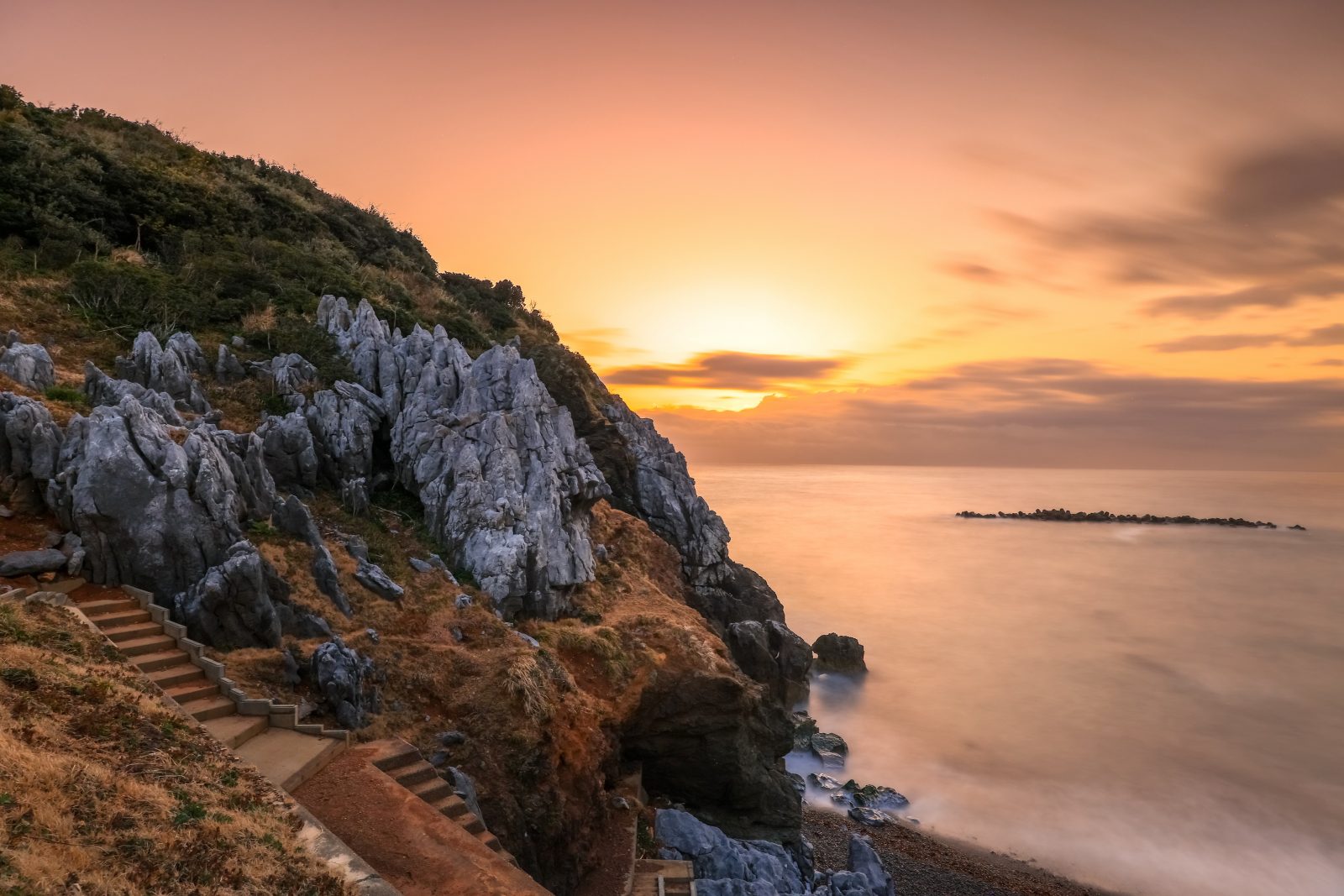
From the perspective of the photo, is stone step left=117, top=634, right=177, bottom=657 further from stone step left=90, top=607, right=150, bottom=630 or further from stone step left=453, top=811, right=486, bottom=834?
stone step left=453, top=811, right=486, bottom=834

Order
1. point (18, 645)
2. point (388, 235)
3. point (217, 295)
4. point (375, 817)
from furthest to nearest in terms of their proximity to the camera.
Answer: point (388, 235) < point (217, 295) < point (375, 817) < point (18, 645)

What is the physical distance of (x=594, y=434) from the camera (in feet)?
129

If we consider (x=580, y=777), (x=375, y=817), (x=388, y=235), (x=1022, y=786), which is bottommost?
(x=1022, y=786)

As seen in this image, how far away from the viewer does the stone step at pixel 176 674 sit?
14211mm

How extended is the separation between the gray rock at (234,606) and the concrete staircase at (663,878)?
38.3 feet

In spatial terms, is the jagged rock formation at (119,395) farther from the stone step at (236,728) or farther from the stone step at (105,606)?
the stone step at (236,728)

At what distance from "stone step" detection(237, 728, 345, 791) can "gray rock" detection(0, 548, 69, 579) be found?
6.50 metres

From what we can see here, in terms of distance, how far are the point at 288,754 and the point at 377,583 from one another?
8237 mm

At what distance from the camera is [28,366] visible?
21.5 m

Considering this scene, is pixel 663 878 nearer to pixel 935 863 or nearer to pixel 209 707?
pixel 209 707

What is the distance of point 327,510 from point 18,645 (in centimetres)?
1273

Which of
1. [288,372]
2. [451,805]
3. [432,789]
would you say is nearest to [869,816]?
[451,805]

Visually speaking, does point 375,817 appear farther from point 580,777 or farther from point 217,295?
point 217,295

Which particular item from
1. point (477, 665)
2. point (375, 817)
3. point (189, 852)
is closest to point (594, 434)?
point (477, 665)
